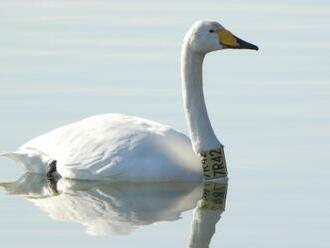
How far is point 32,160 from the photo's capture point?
1636 cm

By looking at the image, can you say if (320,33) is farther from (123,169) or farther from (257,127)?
(123,169)

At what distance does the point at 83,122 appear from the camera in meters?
16.4

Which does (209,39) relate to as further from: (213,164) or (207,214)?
(207,214)

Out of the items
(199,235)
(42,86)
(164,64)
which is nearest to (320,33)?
(164,64)

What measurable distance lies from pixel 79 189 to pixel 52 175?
2.33ft

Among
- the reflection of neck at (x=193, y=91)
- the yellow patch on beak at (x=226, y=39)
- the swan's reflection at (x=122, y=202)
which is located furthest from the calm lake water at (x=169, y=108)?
the yellow patch on beak at (x=226, y=39)

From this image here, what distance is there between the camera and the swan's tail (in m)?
16.2

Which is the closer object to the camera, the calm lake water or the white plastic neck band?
the calm lake water

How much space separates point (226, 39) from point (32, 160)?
76.3 inches

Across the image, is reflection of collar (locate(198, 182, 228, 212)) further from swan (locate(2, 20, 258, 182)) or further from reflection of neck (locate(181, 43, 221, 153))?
reflection of neck (locate(181, 43, 221, 153))

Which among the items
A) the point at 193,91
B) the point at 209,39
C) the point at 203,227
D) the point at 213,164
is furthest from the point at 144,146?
the point at 203,227

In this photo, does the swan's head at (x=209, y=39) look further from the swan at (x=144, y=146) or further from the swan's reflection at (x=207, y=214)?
the swan's reflection at (x=207, y=214)

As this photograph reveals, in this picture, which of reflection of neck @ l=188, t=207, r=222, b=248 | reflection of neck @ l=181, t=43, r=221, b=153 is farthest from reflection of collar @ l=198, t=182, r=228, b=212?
reflection of neck @ l=181, t=43, r=221, b=153

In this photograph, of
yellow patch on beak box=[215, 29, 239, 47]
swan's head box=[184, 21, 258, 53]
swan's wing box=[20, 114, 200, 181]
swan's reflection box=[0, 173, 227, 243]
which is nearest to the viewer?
swan's reflection box=[0, 173, 227, 243]
